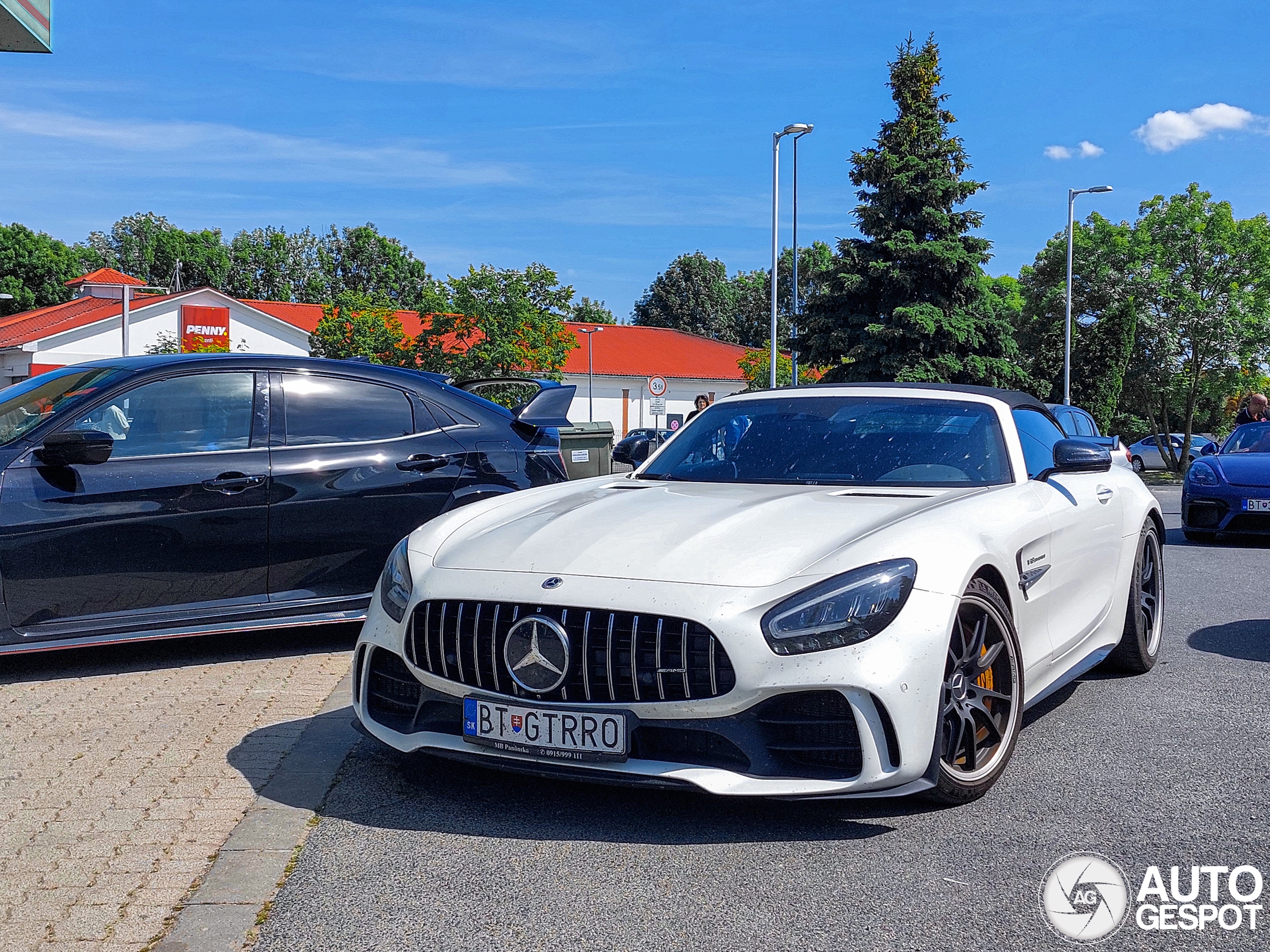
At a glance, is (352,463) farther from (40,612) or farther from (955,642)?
(955,642)

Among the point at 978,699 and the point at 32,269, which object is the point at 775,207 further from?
the point at 32,269

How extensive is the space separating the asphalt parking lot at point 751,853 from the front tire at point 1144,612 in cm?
92

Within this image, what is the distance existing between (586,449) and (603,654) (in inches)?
171

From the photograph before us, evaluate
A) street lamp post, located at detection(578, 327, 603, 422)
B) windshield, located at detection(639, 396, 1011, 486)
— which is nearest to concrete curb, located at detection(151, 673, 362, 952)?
windshield, located at detection(639, 396, 1011, 486)

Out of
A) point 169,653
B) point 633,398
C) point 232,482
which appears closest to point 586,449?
point 232,482

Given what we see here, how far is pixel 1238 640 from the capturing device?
675 cm

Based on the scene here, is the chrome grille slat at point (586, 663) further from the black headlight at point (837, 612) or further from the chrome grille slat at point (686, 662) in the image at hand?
the black headlight at point (837, 612)

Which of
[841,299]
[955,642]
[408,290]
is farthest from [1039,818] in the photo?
[408,290]

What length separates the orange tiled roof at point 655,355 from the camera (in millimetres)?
66438

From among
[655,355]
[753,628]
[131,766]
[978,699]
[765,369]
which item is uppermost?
[655,355]

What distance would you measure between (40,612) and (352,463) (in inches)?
63.8

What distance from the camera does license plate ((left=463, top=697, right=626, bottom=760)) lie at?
3430 millimetres

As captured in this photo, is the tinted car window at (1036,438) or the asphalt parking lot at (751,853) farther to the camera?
the tinted car window at (1036,438)

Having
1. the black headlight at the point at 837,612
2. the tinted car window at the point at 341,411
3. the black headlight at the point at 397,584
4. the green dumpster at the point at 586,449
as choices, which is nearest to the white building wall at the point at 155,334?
the green dumpster at the point at 586,449
